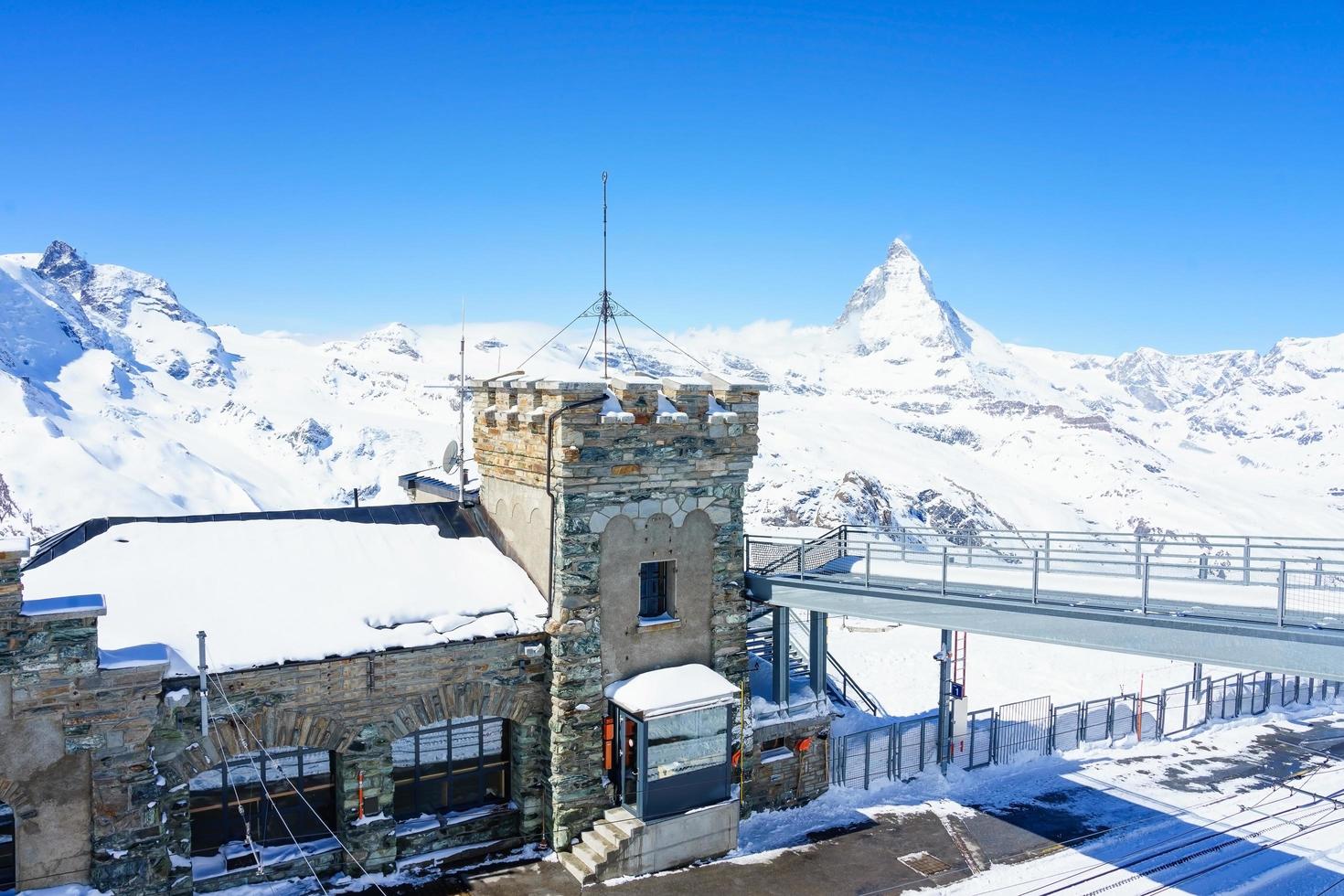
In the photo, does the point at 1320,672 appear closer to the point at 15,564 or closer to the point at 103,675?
the point at 103,675

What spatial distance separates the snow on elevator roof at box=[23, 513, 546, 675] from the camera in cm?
1496

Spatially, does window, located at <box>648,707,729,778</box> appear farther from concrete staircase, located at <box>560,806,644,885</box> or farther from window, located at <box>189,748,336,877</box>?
window, located at <box>189,748,336,877</box>

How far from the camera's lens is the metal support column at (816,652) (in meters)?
20.4

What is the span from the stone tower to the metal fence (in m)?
4.57

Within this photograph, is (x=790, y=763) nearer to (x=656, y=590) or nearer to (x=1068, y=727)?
(x=656, y=590)

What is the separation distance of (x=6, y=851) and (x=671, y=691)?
10458mm

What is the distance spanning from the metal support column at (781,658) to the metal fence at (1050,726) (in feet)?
8.54

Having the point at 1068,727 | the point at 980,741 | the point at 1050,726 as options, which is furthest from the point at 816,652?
the point at 1068,727

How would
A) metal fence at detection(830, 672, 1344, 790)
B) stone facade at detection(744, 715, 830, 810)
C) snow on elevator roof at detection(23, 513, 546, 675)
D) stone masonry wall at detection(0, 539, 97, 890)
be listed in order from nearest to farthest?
stone masonry wall at detection(0, 539, 97, 890) → snow on elevator roof at detection(23, 513, 546, 675) → stone facade at detection(744, 715, 830, 810) → metal fence at detection(830, 672, 1344, 790)

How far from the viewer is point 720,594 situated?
18.3 m

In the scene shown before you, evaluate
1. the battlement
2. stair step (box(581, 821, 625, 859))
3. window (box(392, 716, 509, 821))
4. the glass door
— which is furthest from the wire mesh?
window (box(392, 716, 509, 821))

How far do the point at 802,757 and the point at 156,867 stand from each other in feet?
39.6

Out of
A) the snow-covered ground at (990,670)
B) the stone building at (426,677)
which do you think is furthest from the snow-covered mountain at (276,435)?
the stone building at (426,677)

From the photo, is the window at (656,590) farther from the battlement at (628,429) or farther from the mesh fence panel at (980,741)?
the mesh fence panel at (980,741)
